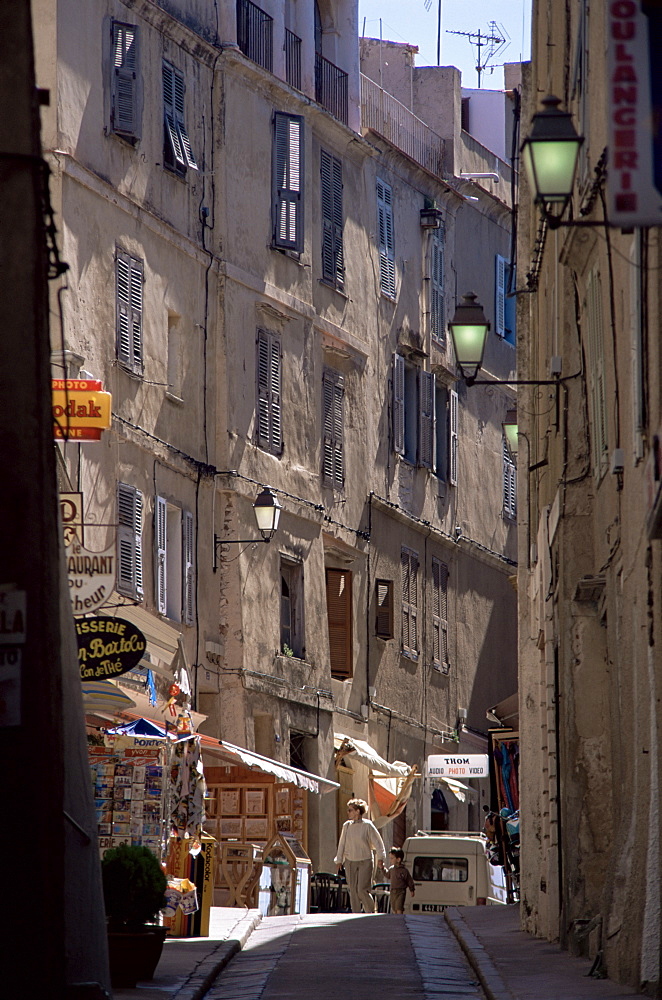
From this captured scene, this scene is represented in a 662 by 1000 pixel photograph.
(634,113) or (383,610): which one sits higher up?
(383,610)

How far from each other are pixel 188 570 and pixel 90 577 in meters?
11.0

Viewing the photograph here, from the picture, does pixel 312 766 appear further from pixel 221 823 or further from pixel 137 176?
pixel 137 176

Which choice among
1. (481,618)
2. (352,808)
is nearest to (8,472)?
(352,808)

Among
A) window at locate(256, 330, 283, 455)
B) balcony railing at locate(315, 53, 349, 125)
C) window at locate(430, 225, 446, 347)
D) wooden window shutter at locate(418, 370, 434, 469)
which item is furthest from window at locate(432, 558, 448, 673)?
balcony railing at locate(315, 53, 349, 125)

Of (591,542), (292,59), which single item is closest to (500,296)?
(292,59)

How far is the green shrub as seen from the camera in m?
12.4

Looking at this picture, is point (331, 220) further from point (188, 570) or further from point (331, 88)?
point (188, 570)

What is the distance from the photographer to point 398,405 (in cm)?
3481

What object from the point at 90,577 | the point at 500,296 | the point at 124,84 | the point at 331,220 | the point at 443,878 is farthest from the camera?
the point at 500,296

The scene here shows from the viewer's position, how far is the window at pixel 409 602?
34562mm

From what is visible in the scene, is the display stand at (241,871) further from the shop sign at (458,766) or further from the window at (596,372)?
the window at (596,372)

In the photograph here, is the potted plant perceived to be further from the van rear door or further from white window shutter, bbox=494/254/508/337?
white window shutter, bbox=494/254/508/337

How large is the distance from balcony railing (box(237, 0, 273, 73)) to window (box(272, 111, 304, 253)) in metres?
0.96

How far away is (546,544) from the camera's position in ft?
58.0
